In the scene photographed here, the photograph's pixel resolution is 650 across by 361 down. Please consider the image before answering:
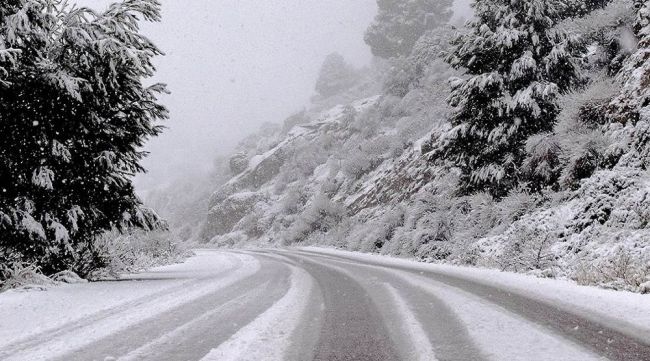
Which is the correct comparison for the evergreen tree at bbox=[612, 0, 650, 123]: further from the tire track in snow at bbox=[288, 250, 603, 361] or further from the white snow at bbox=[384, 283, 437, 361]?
the white snow at bbox=[384, 283, 437, 361]

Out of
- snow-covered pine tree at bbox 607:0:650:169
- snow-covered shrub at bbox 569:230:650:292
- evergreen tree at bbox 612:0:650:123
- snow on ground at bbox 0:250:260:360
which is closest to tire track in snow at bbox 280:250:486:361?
snow-covered shrub at bbox 569:230:650:292

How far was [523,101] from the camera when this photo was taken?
41.2ft

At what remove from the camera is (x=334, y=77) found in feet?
253

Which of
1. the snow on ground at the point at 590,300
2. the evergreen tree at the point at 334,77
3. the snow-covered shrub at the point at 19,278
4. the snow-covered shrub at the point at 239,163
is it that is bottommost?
the snow on ground at the point at 590,300

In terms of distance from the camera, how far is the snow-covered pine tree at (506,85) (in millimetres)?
12898

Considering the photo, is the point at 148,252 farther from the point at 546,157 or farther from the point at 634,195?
the point at 634,195

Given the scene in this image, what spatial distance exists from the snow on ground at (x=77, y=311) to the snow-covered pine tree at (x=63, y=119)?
1.31m

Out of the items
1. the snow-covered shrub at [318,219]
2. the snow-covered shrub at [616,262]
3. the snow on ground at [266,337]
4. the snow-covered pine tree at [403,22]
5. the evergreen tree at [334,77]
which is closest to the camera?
the snow on ground at [266,337]

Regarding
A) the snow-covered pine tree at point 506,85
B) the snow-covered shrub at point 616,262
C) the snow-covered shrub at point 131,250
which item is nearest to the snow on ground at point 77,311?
the snow-covered shrub at point 131,250

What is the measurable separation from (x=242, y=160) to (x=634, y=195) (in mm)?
53895

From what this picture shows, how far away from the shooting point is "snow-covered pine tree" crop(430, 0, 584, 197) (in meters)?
12.9

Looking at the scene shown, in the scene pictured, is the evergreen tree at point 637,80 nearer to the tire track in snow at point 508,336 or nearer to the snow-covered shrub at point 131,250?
the tire track in snow at point 508,336

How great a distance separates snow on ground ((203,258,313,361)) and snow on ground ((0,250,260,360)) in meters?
1.51

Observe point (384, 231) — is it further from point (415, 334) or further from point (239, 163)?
point (239, 163)
